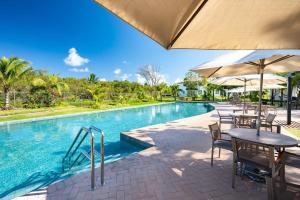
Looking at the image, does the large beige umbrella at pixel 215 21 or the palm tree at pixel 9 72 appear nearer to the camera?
the large beige umbrella at pixel 215 21

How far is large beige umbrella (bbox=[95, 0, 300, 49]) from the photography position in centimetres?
164

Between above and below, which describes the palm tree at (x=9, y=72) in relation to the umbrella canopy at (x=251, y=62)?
above

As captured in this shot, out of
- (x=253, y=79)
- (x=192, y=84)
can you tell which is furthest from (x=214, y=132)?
(x=192, y=84)

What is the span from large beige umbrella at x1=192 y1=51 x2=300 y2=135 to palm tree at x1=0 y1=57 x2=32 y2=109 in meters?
16.9

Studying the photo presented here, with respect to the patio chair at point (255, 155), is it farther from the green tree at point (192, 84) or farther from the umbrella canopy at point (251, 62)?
the green tree at point (192, 84)

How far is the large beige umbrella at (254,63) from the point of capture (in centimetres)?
274

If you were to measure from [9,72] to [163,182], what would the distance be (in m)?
17.3

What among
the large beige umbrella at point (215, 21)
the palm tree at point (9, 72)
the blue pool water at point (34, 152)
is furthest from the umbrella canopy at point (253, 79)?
the palm tree at point (9, 72)

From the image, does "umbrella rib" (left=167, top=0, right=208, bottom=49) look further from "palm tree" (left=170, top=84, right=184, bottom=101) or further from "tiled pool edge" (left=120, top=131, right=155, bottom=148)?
"palm tree" (left=170, top=84, right=184, bottom=101)

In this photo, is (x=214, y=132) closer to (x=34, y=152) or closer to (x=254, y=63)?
(x=254, y=63)

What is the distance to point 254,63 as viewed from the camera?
381cm

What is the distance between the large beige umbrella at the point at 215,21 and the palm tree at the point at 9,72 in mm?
17410

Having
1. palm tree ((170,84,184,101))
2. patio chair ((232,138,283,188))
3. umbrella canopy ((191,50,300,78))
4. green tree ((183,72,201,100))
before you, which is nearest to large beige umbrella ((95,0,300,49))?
umbrella canopy ((191,50,300,78))

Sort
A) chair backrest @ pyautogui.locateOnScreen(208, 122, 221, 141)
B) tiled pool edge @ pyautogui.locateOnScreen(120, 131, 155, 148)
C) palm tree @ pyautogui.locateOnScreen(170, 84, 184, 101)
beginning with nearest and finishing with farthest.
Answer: chair backrest @ pyautogui.locateOnScreen(208, 122, 221, 141), tiled pool edge @ pyautogui.locateOnScreen(120, 131, 155, 148), palm tree @ pyautogui.locateOnScreen(170, 84, 184, 101)
